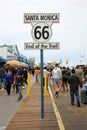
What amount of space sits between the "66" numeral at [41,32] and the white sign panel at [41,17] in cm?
20

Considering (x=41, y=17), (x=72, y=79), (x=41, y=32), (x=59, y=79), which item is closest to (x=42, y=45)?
(x=41, y=32)

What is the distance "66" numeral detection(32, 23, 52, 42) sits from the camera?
14055 mm

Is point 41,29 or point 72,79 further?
point 72,79

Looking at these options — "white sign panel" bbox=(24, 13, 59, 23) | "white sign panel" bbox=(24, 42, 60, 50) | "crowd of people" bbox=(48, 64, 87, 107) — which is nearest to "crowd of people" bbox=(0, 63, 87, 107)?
"crowd of people" bbox=(48, 64, 87, 107)

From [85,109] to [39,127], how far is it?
4875 mm

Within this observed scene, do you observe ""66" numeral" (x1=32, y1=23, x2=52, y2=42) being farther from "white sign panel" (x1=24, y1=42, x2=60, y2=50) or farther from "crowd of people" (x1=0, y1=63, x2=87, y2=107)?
"crowd of people" (x1=0, y1=63, x2=87, y2=107)

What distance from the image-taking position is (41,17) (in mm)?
14234

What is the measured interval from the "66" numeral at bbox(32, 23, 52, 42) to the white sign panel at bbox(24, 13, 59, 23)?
20 centimetres

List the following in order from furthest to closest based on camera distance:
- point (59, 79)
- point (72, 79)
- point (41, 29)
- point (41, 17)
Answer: point (59, 79) → point (72, 79) → point (41, 17) → point (41, 29)

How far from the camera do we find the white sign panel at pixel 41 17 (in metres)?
14.1

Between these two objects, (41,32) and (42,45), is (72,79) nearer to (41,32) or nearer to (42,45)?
(42,45)

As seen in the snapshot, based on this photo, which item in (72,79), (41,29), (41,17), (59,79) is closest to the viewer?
(41,29)

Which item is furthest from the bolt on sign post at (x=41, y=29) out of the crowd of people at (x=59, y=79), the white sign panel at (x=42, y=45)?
the crowd of people at (x=59, y=79)

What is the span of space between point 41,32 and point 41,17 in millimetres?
501
